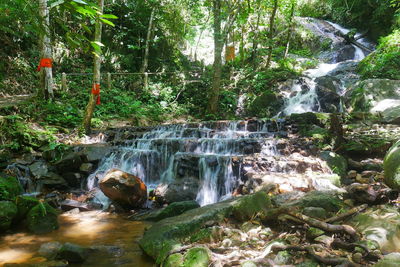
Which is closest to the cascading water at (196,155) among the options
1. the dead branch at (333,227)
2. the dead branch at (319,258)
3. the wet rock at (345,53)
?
the dead branch at (333,227)

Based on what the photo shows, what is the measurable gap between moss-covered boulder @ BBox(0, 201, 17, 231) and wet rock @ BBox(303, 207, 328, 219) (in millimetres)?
4411

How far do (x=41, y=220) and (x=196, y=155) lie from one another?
12.0 ft

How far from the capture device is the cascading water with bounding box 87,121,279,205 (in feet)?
22.1

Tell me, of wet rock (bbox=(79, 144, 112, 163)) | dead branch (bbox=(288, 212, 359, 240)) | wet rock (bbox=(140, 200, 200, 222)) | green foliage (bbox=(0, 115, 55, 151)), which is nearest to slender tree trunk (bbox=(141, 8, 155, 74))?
green foliage (bbox=(0, 115, 55, 151))

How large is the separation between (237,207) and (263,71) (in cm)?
1364

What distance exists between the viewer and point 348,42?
20.2 meters

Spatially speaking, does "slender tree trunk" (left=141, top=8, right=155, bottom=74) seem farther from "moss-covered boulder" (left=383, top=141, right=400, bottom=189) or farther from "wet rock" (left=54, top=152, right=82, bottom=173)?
"moss-covered boulder" (left=383, top=141, right=400, bottom=189)

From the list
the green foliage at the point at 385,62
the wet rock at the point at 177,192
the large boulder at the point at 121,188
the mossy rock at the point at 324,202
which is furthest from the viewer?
the green foliage at the point at 385,62

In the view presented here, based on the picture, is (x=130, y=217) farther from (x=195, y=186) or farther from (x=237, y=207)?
(x=237, y=207)

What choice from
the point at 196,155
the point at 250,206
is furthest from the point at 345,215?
the point at 196,155

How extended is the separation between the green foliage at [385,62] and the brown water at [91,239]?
12703mm

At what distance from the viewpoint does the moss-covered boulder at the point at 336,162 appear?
6238 millimetres

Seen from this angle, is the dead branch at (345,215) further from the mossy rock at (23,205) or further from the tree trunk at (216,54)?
the tree trunk at (216,54)

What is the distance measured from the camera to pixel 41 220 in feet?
15.5
